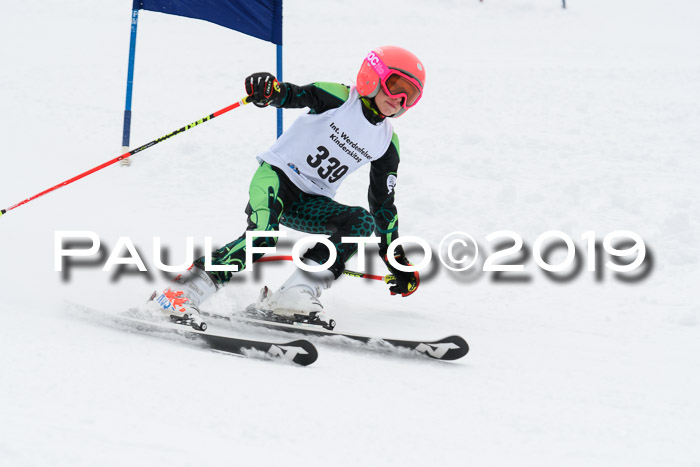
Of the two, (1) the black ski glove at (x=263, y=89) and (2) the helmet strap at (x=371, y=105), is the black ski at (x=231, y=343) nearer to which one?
(1) the black ski glove at (x=263, y=89)

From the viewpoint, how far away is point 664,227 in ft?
20.7

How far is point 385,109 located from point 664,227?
3.43 meters

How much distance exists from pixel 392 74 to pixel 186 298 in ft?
5.51

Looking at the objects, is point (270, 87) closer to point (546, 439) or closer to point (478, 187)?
point (546, 439)

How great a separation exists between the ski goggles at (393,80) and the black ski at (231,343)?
1.58 m

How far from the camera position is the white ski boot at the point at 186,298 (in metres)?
3.62

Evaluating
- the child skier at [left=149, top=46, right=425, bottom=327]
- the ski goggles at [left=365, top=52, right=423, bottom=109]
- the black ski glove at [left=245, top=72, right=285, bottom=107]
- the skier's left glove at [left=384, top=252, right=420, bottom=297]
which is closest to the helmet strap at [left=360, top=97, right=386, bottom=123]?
the child skier at [left=149, top=46, right=425, bottom=327]

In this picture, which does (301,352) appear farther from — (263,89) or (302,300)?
(263,89)

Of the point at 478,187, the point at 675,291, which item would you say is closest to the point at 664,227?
the point at 675,291

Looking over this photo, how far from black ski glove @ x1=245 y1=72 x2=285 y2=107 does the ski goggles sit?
56 centimetres

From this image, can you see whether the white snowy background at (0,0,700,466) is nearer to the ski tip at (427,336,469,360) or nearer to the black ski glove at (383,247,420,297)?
the ski tip at (427,336,469,360)

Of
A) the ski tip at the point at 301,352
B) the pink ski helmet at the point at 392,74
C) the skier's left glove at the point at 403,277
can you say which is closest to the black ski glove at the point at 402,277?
the skier's left glove at the point at 403,277

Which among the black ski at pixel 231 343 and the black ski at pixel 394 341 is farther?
the black ski at pixel 394 341

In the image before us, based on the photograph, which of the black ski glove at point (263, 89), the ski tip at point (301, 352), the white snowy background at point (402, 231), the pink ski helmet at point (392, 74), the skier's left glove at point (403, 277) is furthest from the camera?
the skier's left glove at point (403, 277)
